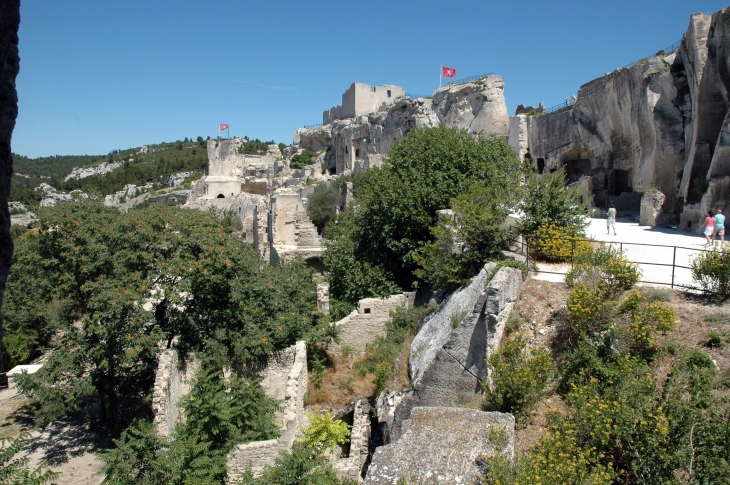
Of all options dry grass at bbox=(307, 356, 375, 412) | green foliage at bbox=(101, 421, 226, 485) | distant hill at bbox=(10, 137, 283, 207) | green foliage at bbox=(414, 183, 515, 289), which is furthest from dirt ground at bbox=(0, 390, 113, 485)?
distant hill at bbox=(10, 137, 283, 207)

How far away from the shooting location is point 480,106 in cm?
3281

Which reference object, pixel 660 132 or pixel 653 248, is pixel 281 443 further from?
pixel 660 132

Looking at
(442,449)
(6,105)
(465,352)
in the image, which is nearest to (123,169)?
→ (465,352)

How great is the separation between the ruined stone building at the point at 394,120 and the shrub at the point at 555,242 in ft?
41.4

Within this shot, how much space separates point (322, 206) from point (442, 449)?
24.7 meters

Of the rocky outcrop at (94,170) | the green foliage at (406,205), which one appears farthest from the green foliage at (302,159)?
the rocky outcrop at (94,170)

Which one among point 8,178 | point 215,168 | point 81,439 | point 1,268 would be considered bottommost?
point 81,439

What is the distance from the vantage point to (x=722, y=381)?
608 centimetres

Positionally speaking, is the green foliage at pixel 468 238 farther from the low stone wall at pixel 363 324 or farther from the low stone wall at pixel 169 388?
the low stone wall at pixel 169 388

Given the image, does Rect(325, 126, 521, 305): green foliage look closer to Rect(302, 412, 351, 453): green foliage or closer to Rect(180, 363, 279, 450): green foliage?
Rect(180, 363, 279, 450): green foliage

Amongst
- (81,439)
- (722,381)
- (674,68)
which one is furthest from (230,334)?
(674,68)

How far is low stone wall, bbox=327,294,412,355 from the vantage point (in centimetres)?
1278

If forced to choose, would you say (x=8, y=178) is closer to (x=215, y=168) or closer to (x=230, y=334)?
(x=230, y=334)

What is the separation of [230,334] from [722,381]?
8762 millimetres
